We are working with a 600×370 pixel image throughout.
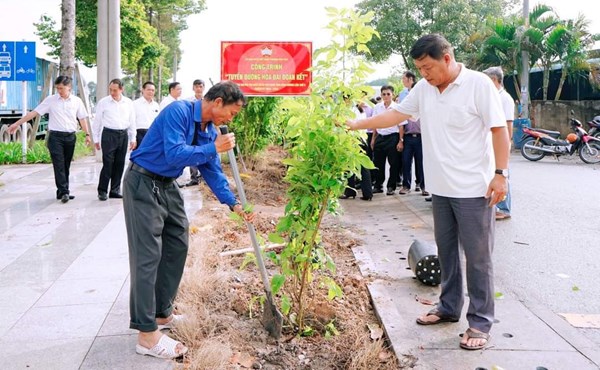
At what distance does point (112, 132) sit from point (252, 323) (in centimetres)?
568

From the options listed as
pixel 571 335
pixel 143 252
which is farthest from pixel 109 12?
pixel 571 335

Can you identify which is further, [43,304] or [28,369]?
[43,304]

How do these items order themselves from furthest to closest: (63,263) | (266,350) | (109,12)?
(109,12) → (63,263) → (266,350)

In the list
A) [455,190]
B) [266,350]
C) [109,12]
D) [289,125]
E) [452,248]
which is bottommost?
[266,350]

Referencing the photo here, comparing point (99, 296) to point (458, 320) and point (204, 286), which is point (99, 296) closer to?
point (204, 286)

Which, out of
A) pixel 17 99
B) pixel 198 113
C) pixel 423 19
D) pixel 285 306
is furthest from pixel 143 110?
pixel 423 19

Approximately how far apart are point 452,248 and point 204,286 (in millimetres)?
1842

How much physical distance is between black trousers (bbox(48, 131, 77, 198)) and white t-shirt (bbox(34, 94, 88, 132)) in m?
0.09

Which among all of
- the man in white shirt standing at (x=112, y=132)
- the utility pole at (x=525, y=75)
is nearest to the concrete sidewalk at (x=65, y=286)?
the man in white shirt standing at (x=112, y=132)

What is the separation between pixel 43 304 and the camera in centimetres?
445

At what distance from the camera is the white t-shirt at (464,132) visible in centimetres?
363

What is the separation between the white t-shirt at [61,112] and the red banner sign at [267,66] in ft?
8.55

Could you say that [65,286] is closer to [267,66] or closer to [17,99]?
[267,66]

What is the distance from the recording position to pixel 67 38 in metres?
14.3
